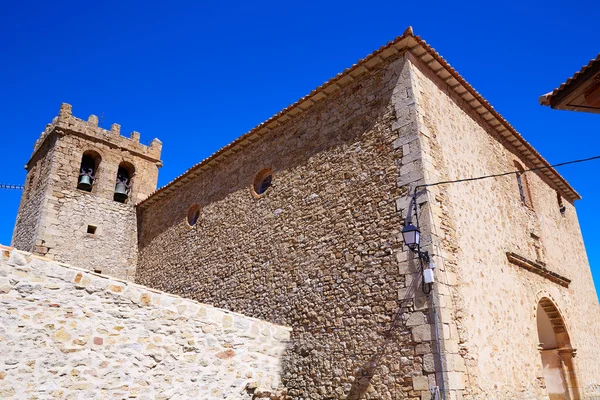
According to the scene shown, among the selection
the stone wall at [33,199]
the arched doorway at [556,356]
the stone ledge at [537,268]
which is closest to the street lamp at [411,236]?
the stone ledge at [537,268]

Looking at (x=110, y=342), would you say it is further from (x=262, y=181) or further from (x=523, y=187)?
(x=523, y=187)

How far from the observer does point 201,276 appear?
37.2ft

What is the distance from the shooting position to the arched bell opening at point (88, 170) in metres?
15.0

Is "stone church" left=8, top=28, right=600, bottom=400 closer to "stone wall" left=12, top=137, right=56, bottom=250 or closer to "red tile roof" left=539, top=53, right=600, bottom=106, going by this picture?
"stone wall" left=12, top=137, right=56, bottom=250

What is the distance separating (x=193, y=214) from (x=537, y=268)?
Result: 8505 millimetres

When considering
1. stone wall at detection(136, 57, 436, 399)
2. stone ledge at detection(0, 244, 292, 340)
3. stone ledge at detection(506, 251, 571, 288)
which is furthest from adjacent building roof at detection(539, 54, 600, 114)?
stone ledge at detection(0, 244, 292, 340)

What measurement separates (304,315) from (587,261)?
31.1ft

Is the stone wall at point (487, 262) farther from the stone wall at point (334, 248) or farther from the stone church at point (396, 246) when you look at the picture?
the stone wall at point (334, 248)

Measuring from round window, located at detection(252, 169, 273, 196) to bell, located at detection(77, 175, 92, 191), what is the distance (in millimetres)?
7192

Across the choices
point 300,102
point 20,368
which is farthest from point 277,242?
point 20,368

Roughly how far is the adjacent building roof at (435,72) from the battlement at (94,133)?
4.49 m

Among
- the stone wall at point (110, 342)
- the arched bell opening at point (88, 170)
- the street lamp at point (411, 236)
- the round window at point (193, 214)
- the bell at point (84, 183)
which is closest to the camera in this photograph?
Result: the stone wall at point (110, 342)

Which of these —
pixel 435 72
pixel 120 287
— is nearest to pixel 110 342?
pixel 120 287

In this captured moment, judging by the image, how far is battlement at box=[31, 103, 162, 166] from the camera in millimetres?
15152
